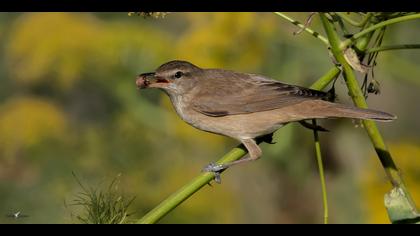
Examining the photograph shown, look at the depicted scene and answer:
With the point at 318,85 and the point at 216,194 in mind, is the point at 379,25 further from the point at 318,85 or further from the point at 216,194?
the point at 216,194

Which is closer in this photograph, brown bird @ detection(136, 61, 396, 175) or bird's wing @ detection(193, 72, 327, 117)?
brown bird @ detection(136, 61, 396, 175)

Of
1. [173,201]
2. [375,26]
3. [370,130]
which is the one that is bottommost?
[173,201]

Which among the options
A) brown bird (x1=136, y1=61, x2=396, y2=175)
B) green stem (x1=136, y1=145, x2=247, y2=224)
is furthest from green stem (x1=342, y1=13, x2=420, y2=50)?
brown bird (x1=136, y1=61, x2=396, y2=175)

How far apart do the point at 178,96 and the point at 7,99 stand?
1503mm

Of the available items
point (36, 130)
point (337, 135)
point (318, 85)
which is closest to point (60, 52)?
point (36, 130)

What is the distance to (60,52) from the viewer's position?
5.27m

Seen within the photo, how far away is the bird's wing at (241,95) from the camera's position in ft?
14.9

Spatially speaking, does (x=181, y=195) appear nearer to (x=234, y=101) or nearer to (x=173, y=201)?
(x=173, y=201)

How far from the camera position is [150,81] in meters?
4.45

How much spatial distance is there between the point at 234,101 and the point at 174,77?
1.30 feet

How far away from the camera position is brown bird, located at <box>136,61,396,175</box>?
14.2 feet

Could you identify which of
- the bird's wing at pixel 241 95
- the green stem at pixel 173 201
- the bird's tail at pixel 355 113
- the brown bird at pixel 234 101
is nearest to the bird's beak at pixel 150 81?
the brown bird at pixel 234 101

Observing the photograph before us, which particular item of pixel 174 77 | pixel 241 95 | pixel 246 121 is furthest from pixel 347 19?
pixel 174 77

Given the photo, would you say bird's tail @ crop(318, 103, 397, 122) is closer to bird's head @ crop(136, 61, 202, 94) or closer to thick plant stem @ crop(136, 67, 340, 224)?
thick plant stem @ crop(136, 67, 340, 224)
